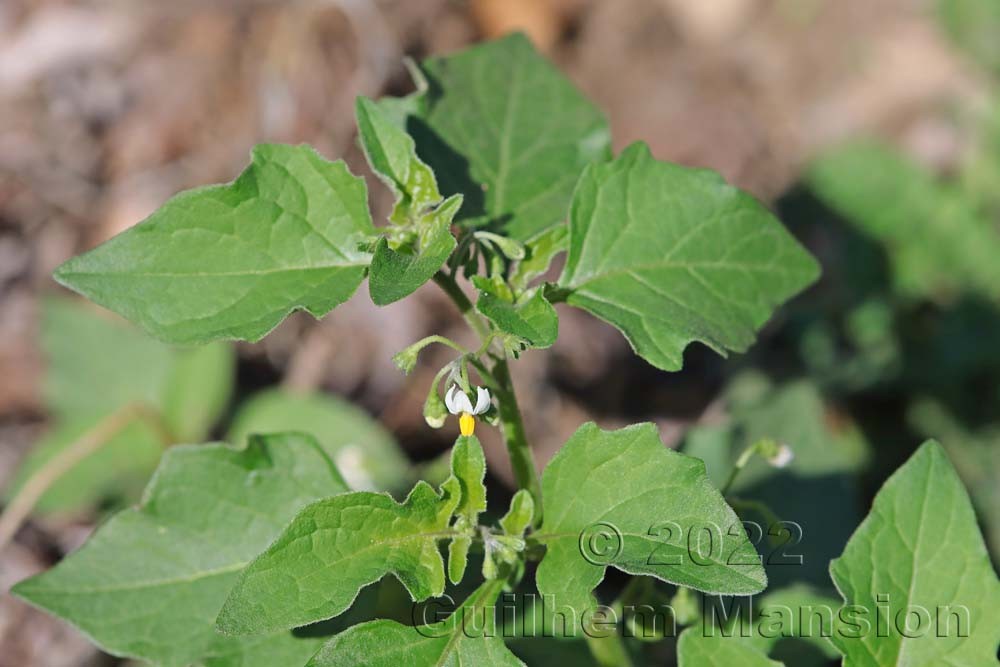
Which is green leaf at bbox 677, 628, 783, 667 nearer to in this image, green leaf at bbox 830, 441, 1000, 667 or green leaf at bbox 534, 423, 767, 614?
green leaf at bbox 830, 441, 1000, 667

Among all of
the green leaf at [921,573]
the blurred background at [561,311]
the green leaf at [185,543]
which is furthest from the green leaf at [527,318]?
the blurred background at [561,311]

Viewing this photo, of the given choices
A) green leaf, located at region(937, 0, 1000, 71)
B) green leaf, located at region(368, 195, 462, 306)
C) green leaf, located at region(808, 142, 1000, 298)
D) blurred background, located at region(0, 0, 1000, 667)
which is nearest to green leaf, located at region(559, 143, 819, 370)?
green leaf, located at region(368, 195, 462, 306)

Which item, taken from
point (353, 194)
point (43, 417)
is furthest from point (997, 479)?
point (43, 417)

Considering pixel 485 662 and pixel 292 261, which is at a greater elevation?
pixel 292 261

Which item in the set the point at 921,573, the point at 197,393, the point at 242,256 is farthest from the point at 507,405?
the point at 197,393

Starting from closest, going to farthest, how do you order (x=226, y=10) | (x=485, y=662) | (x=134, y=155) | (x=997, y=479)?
1. (x=485, y=662)
2. (x=997, y=479)
3. (x=134, y=155)
4. (x=226, y=10)

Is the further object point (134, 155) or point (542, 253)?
point (134, 155)

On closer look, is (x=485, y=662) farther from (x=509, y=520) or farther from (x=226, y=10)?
(x=226, y=10)

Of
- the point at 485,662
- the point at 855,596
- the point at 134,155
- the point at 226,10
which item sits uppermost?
the point at 855,596
